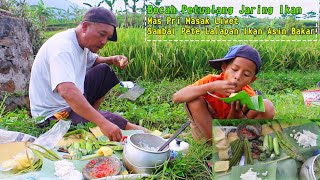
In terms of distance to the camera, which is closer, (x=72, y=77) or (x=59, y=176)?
(x=59, y=176)

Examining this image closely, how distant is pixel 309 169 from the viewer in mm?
1583

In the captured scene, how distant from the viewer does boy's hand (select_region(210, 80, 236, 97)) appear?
2.22m

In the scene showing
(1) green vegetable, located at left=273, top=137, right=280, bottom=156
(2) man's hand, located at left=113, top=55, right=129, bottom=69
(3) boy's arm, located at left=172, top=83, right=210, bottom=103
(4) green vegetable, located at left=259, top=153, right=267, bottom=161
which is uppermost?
(2) man's hand, located at left=113, top=55, right=129, bottom=69

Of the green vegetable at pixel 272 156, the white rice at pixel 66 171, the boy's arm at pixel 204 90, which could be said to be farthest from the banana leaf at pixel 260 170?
the white rice at pixel 66 171

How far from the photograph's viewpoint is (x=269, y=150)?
5.54 ft

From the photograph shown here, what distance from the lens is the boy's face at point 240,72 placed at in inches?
89.8

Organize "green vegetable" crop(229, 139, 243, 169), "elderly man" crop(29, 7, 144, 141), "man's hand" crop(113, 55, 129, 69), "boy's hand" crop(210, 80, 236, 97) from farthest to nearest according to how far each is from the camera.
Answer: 1. "man's hand" crop(113, 55, 129, 69)
2. "elderly man" crop(29, 7, 144, 141)
3. "boy's hand" crop(210, 80, 236, 97)
4. "green vegetable" crop(229, 139, 243, 169)

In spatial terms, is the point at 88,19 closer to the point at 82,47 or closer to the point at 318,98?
the point at 82,47

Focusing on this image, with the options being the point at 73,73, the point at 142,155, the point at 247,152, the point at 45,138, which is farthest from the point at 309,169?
the point at 45,138

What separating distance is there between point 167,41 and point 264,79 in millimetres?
1580

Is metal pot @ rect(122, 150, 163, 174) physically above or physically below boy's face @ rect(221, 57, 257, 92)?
below

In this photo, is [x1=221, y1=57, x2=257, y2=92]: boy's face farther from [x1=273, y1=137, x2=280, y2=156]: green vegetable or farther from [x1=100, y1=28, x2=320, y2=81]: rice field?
[x1=100, y1=28, x2=320, y2=81]: rice field

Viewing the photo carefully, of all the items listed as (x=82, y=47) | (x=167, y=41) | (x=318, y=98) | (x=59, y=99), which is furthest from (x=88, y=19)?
(x=167, y=41)

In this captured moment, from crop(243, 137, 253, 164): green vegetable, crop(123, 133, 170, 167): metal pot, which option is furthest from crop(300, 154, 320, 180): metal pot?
crop(123, 133, 170, 167): metal pot
